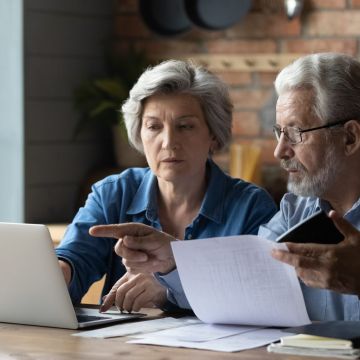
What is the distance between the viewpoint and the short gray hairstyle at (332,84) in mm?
2398

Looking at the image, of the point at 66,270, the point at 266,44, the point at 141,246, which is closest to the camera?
the point at 141,246

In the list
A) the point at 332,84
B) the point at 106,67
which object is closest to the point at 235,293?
the point at 332,84

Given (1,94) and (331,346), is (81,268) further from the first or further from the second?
(1,94)

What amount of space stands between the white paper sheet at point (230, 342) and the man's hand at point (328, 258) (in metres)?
0.17

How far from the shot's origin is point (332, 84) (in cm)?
240

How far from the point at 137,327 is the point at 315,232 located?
1.60 feet

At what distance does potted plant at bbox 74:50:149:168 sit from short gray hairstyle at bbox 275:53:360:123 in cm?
204

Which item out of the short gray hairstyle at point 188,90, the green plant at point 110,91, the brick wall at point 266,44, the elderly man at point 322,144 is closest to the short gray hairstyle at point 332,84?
the elderly man at point 322,144

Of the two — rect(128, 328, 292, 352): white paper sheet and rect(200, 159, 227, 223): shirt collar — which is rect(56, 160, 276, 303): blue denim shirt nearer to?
rect(200, 159, 227, 223): shirt collar

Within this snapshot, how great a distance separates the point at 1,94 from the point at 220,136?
1679mm

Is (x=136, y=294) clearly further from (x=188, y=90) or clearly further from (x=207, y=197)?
(x=188, y=90)

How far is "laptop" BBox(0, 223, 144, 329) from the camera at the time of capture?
2184mm

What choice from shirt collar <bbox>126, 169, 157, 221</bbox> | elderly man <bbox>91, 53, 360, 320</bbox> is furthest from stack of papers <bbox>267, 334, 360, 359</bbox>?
shirt collar <bbox>126, 169, 157, 221</bbox>

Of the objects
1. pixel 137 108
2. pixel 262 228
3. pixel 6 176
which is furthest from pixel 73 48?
pixel 262 228
